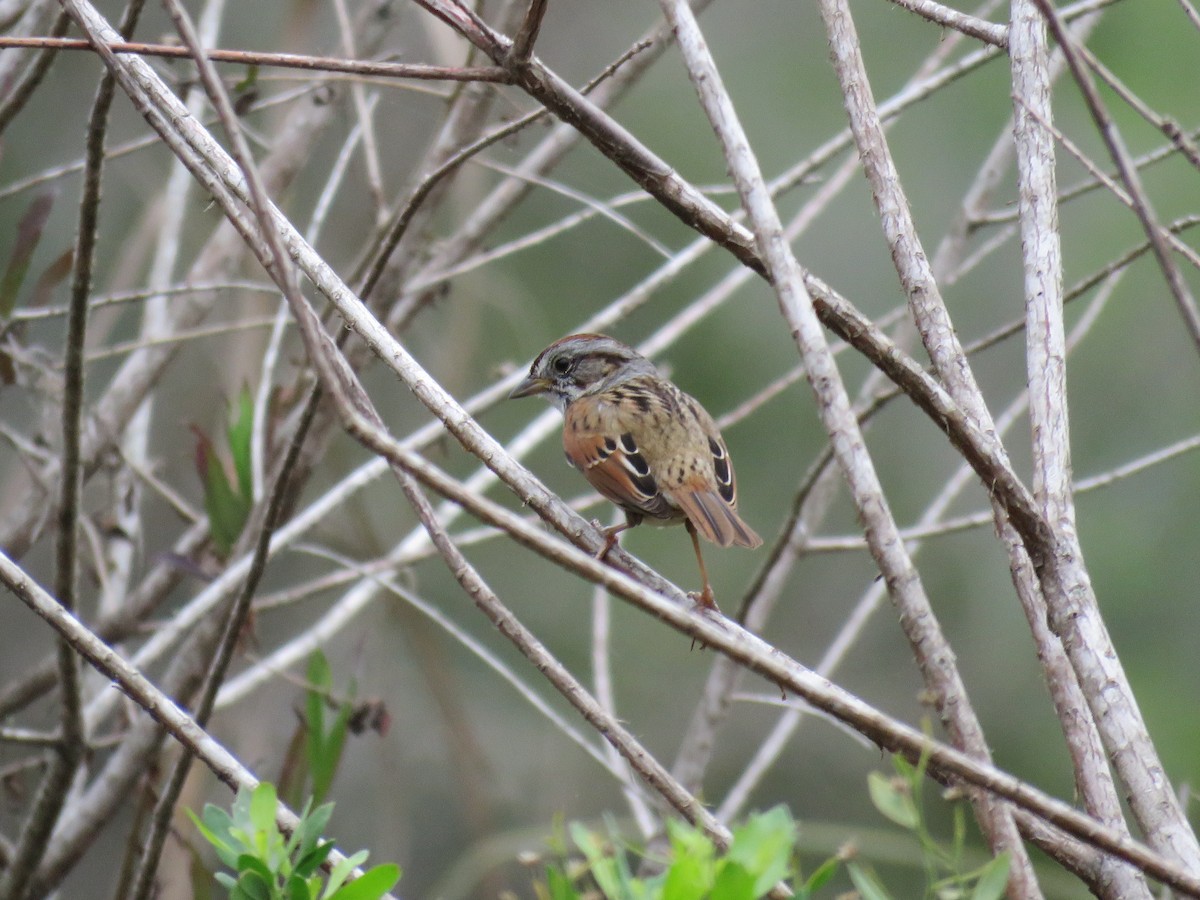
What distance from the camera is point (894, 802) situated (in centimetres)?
155

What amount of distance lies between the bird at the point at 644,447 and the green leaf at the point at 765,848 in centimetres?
186

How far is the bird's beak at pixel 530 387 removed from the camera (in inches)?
178

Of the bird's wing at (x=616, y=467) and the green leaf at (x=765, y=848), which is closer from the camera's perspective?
the green leaf at (x=765, y=848)

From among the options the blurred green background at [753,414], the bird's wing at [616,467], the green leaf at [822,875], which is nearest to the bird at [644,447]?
the bird's wing at [616,467]

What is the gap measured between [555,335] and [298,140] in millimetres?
3627

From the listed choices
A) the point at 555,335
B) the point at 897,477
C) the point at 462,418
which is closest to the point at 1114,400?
the point at 897,477

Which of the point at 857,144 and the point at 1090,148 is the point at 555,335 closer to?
the point at 1090,148

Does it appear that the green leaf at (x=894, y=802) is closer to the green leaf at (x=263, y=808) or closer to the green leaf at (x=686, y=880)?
the green leaf at (x=686, y=880)

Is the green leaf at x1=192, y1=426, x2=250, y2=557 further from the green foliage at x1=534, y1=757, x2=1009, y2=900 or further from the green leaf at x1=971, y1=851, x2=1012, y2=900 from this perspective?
the green leaf at x1=971, y1=851, x2=1012, y2=900

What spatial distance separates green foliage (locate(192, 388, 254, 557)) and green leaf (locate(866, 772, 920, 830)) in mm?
2576

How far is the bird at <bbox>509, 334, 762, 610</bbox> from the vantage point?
376 cm

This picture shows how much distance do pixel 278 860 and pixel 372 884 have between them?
0.14m

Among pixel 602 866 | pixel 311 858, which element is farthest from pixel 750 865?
pixel 311 858

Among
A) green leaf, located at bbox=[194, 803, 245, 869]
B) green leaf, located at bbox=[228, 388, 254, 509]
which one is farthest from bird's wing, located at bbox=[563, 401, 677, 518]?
green leaf, located at bbox=[194, 803, 245, 869]
